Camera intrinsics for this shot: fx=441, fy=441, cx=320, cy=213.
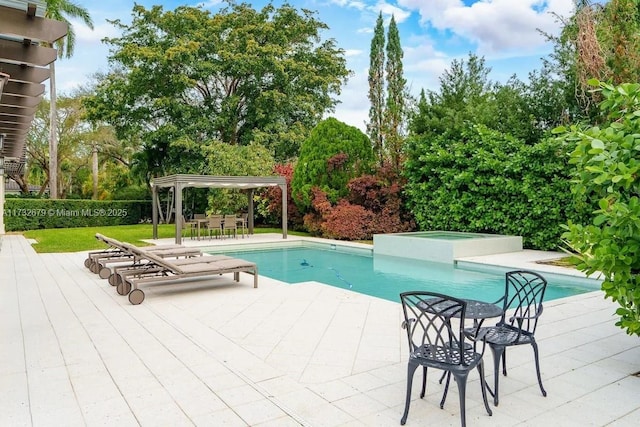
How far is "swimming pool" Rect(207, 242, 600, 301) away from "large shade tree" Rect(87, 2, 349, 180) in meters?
11.1

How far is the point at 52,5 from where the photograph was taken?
72.5 ft

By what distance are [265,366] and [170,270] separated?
3.48 meters

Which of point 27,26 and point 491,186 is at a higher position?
point 27,26

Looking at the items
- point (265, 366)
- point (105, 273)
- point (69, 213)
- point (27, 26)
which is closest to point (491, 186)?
point (105, 273)

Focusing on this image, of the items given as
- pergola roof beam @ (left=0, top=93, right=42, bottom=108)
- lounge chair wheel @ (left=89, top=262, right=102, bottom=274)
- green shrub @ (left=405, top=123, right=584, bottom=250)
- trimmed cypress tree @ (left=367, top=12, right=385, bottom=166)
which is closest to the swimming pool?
green shrub @ (left=405, top=123, right=584, bottom=250)

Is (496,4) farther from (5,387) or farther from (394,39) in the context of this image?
(5,387)

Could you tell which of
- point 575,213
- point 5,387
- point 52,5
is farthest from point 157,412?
point 52,5

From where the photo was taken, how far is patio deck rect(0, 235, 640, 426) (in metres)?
2.94

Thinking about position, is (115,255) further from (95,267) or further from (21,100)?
(21,100)

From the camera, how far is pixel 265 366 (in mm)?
3812

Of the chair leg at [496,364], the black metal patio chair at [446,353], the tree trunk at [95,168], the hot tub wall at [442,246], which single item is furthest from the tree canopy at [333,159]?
the tree trunk at [95,168]

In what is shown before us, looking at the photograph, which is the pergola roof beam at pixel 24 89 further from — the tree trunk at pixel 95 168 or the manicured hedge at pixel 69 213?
the tree trunk at pixel 95 168

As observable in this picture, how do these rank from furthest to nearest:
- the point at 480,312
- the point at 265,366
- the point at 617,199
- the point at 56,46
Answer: the point at 56,46 < the point at 265,366 < the point at 617,199 < the point at 480,312

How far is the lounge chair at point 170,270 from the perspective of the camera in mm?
6316
